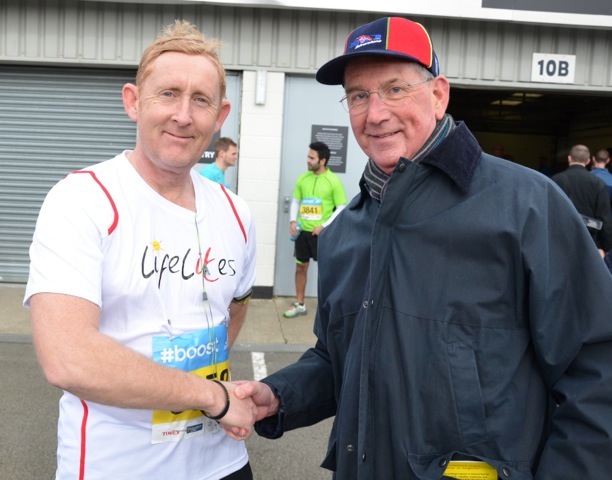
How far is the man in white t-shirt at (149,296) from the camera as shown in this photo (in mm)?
1613

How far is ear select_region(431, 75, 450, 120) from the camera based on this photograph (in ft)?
6.22

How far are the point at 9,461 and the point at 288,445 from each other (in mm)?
1746

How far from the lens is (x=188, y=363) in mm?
1896

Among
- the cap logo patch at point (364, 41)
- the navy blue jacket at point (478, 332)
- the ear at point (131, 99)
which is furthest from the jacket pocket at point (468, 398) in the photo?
the ear at point (131, 99)

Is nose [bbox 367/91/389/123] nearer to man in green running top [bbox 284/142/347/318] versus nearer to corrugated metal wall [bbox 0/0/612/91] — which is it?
man in green running top [bbox 284/142/347/318]

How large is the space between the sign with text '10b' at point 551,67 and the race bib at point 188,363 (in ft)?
26.8

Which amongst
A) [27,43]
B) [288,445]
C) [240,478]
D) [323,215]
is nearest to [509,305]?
[240,478]

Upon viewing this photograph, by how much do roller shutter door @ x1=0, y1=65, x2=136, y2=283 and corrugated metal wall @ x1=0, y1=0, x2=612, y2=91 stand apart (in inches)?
17.5

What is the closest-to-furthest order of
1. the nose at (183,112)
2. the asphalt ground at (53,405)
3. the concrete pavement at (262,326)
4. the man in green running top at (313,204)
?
1. the nose at (183,112)
2. the asphalt ground at (53,405)
3. the concrete pavement at (262,326)
4. the man in green running top at (313,204)

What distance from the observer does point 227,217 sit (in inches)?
84.7

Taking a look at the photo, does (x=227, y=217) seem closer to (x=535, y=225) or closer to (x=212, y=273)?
(x=212, y=273)

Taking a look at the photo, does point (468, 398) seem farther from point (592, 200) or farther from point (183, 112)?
point (592, 200)

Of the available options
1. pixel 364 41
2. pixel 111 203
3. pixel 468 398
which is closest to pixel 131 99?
pixel 111 203

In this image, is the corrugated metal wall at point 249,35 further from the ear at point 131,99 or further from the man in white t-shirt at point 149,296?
the man in white t-shirt at point 149,296
